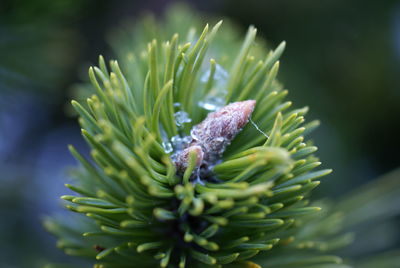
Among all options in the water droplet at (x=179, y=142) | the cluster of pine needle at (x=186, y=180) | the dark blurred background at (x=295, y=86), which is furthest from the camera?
the dark blurred background at (x=295, y=86)

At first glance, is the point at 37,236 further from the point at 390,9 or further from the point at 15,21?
the point at 390,9

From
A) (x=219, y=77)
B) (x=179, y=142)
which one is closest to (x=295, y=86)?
(x=219, y=77)

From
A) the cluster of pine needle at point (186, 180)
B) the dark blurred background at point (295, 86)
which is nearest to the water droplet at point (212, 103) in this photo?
the cluster of pine needle at point (186, 180)

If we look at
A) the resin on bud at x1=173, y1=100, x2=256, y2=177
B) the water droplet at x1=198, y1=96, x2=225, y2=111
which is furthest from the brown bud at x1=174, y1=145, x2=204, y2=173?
the water droplet at x1=198, y1=96, x2=225, y2=111

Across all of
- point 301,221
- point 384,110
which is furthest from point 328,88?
point 301,221

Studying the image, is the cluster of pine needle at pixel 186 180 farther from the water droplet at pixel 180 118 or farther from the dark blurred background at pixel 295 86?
the dark blurred background at pixel 295 86

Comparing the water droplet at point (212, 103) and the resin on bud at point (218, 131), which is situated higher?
the water droplet at point (212, 103)
